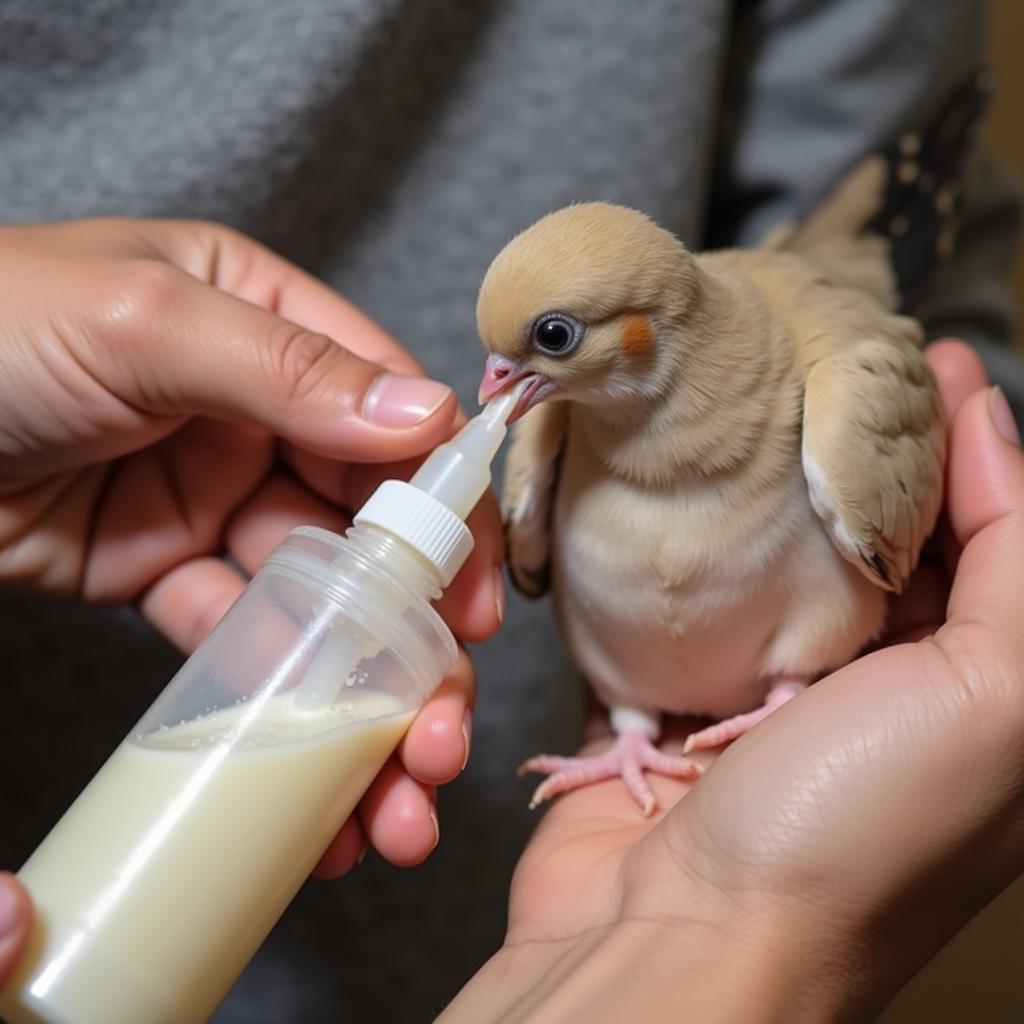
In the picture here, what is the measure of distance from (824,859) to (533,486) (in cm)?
40

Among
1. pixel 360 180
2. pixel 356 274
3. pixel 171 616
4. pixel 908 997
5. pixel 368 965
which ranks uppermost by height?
pixel 360 180

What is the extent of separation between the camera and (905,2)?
131 cm

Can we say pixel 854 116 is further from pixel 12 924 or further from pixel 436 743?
pixel 12 924

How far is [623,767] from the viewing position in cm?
96

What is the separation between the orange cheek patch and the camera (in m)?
0.78

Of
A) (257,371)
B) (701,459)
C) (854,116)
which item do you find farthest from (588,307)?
(854,116)

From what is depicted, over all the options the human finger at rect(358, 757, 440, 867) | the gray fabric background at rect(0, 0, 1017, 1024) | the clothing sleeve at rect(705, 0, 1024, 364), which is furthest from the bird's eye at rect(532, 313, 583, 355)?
the clothing sleeve at rect(705, 0, 1024, 364)

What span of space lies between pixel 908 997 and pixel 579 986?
278 millimetres

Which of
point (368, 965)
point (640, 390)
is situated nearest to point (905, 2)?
point (640, 390)

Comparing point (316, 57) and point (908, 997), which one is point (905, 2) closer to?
point (316, 57)

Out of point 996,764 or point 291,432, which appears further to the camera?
point 291,432

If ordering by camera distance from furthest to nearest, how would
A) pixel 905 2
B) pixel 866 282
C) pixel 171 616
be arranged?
pixel 905 2 < pixel 866 282 < pixel 171 616

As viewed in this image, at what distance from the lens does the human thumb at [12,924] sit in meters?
0.62

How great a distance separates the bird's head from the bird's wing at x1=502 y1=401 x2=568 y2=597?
13cm
